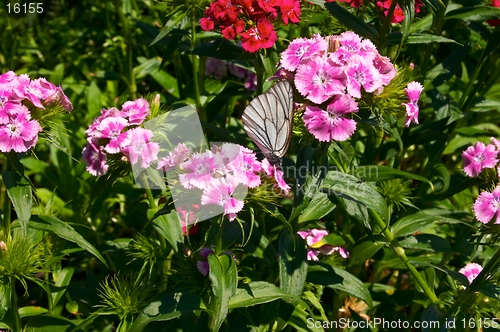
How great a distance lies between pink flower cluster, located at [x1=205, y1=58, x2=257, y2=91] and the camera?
112 inches

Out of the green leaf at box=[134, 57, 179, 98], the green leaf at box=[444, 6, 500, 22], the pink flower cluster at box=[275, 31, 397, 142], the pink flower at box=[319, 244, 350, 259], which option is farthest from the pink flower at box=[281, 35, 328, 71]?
the green leaf at box=[134, 57, 179, 98]

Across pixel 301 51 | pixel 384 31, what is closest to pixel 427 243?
pixel 384 31

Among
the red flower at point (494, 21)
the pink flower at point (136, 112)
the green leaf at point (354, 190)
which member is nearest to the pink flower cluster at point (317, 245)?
the green leaf at point (354, 190)

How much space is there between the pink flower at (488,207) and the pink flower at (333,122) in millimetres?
586

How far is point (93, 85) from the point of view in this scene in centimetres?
367

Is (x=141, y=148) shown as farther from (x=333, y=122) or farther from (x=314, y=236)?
(x=314, y=236)

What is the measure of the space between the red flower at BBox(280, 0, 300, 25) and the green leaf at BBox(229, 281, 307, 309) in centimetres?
98

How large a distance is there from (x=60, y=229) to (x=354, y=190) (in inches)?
40.4

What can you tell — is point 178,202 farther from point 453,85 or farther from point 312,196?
point 453,85

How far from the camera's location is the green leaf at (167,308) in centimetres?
190

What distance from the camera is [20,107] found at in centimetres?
189

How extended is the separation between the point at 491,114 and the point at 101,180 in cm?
250

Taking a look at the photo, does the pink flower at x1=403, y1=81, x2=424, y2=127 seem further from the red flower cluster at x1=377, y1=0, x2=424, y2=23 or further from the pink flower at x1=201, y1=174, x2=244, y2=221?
the pink flower at x1=201, y1=174, x2=244, y2=221

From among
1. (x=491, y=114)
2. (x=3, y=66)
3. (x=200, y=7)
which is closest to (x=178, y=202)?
(x=200, y=7)
